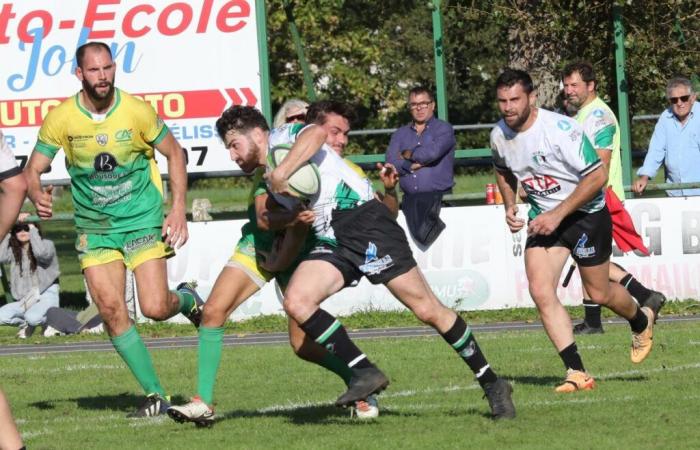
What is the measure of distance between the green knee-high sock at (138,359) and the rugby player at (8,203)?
3033mm

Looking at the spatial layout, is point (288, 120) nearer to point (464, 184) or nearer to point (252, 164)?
point (252, 164)

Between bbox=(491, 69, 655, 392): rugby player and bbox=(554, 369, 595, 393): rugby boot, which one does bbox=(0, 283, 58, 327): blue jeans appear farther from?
bbox=(554, 369, 595, 393): rugby boot

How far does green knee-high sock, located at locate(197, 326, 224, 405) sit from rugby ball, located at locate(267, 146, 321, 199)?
41.4 inches

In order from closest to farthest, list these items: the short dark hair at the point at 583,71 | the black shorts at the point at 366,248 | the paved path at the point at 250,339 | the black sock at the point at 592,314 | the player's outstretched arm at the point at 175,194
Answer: the black shorts at the point at 366,248 → the player's outstretched arm at the point at 175,194 → the short dark hair at the point at 583,71 → the black sock at the point at 592,314 → the paved path at the point at 250,339

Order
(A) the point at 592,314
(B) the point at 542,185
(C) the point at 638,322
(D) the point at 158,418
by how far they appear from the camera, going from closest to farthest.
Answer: (D) the point at 158,418, (B) the point at 542,185, (C) the point at 638,322, (A) the point at 592,314

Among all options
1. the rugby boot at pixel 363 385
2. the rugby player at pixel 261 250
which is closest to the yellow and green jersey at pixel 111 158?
the rugby player at pixel 261 250

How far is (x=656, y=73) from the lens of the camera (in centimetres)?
1764

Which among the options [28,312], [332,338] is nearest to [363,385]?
[332,338]

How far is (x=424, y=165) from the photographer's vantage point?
615 inches

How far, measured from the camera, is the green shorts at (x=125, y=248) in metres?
9.47

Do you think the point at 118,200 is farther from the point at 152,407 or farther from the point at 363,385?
the point at 363,385

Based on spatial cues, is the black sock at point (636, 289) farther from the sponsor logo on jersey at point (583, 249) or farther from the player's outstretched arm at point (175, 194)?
the player's outstretched arm at point (175, 194)

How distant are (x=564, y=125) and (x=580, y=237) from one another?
2.47 feet

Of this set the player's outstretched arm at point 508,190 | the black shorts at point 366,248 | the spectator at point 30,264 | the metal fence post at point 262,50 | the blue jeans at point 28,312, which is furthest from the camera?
the metal fence post at point 262,50
